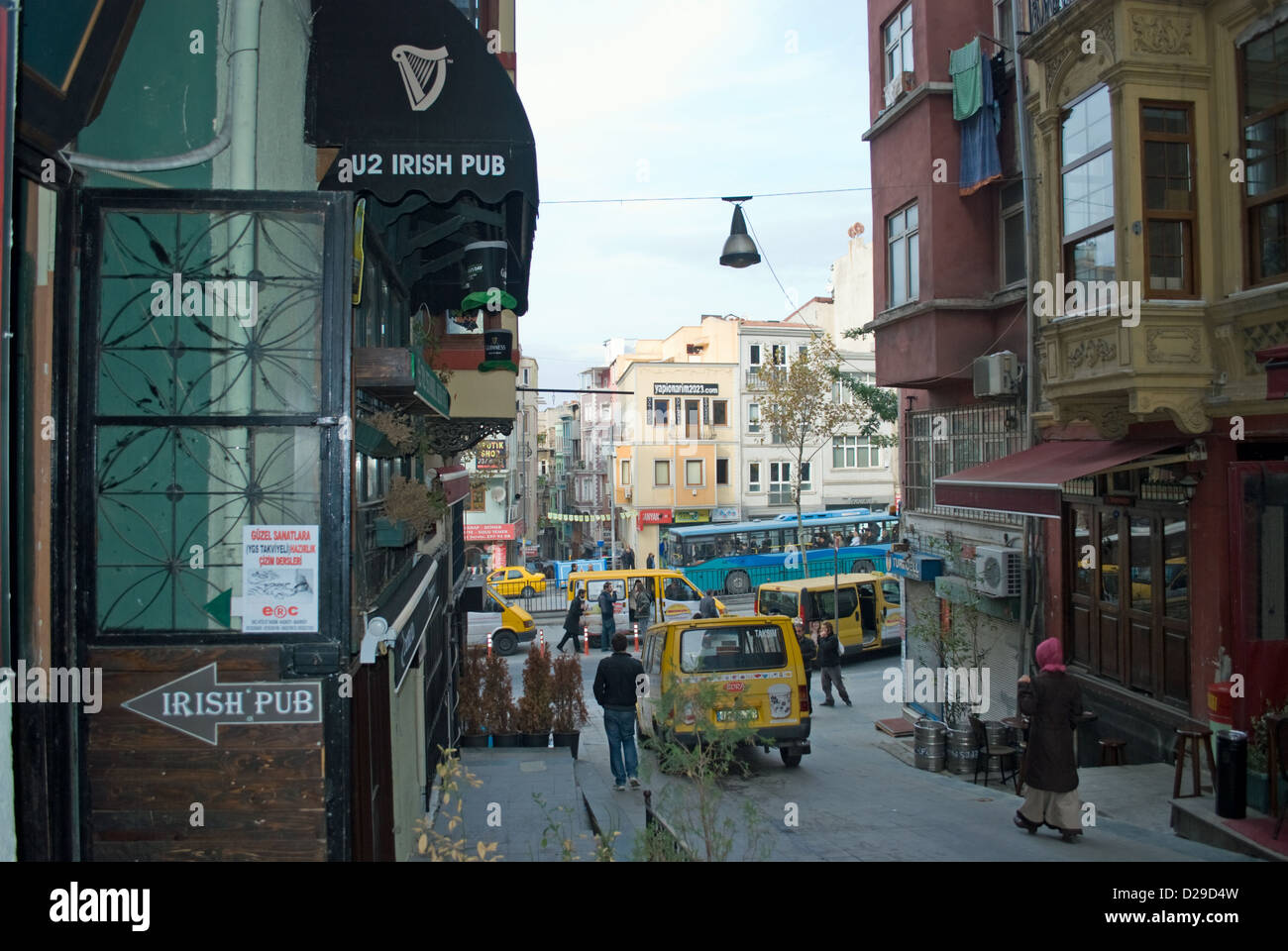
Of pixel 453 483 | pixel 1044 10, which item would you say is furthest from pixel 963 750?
pixel 1044 10

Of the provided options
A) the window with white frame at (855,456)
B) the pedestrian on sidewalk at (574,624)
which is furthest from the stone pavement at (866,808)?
the window with white frame at (855,456)

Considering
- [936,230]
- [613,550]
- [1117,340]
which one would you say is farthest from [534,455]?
[1117,340]

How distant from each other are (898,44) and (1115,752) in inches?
459

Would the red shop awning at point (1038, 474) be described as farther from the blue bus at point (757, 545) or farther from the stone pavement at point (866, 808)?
the blue bus at point (757, 545)

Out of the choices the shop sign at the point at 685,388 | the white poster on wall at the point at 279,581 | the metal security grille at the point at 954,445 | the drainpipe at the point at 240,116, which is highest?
the shop sign at the point at 685,388

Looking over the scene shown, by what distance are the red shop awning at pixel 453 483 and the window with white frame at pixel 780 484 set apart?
37058 millimetres

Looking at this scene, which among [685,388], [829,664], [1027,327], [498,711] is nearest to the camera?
[498,711]

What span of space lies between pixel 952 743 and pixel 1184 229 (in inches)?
251

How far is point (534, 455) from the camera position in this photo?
68.6 meters

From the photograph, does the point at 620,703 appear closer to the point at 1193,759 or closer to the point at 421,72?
the point at 1193,759

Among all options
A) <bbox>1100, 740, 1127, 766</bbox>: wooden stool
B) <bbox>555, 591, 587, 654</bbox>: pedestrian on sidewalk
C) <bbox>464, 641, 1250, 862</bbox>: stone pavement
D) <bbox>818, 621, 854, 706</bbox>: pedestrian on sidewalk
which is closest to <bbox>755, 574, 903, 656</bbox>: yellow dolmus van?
<bbox>818, 621, 854, 706</bbox>: pedestrian on sidewalk

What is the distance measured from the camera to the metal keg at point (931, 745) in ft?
37.4

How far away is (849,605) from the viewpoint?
2205 centimetres

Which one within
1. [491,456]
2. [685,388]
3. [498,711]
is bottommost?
[498,711]
